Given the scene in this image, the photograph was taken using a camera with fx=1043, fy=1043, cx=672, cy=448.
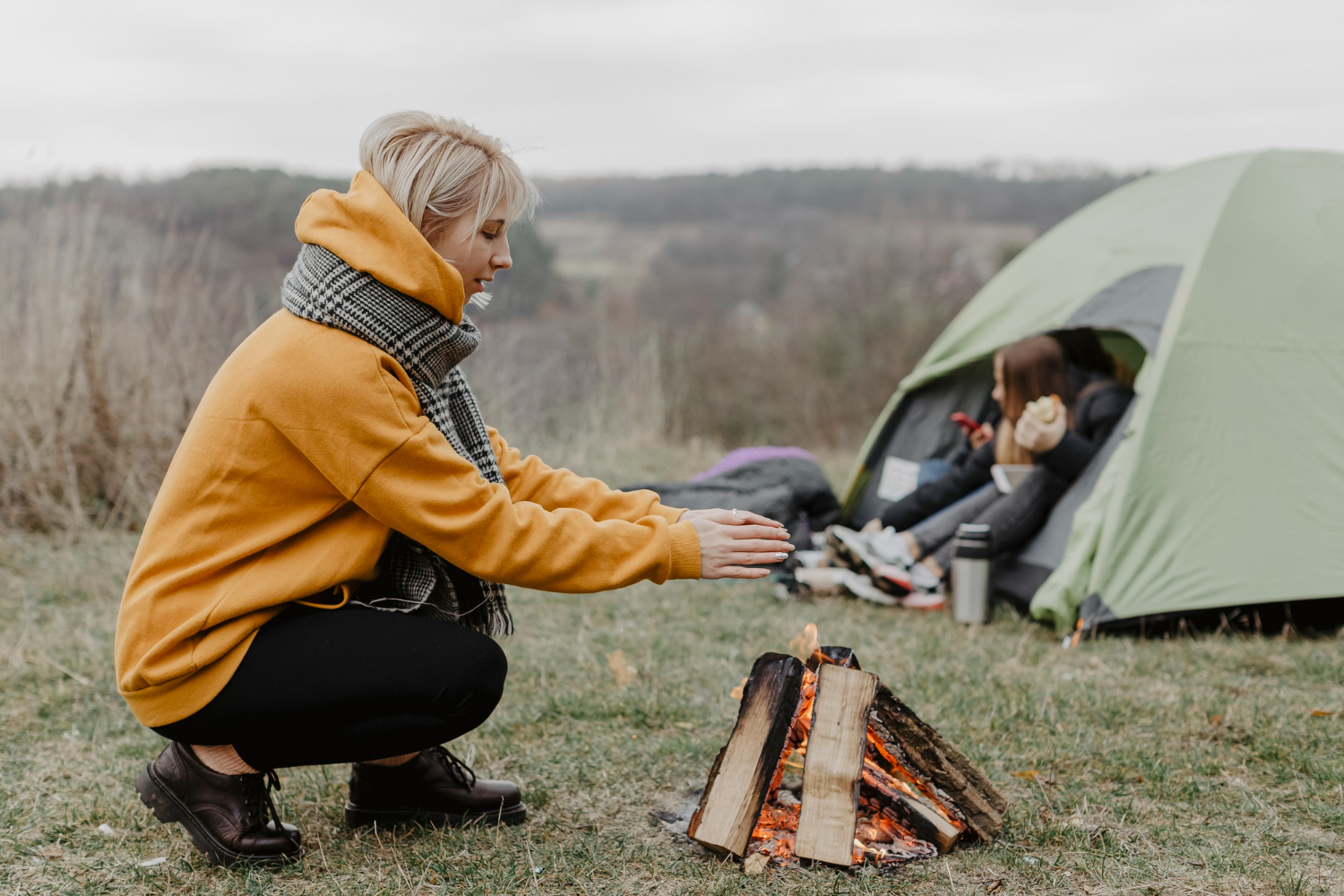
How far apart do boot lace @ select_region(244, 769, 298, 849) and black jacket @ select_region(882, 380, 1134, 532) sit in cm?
326

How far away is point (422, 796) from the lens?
2355mm

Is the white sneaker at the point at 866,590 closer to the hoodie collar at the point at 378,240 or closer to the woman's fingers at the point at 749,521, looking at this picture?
the woman's fingers at the point at 749,521

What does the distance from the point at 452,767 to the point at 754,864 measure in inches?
28.9

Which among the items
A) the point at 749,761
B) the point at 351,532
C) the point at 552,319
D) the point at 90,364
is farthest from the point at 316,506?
the point at 552,319

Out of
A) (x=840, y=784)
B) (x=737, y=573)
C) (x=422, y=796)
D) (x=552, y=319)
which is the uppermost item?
(x=552, y=319)

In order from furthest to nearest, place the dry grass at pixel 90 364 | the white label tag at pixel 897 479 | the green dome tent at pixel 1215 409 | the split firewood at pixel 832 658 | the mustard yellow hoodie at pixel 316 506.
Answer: the white label tag at pixel 897 479
the dry grass at pixel 90 364
the green dome tent at pixel 1215 409
the split firewood at pixel 832 658
the mustard yellow hoodie at pixel 316 506

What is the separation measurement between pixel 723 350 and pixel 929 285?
335 centimetres

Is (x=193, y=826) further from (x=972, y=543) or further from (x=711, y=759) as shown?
(x=972, y=543)

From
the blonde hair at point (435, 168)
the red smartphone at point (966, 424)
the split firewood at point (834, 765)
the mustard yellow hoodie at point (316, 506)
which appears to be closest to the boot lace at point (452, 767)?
the mustard yellow hoodie at point (316, 506)

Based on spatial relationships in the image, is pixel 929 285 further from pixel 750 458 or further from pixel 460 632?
pixel 460 632

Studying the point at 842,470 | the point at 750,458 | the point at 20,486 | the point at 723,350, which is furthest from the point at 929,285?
the point at 20,486

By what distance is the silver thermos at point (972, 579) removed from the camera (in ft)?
13.5

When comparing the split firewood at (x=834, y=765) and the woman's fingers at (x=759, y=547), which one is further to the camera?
the split firewood at (x=834, y=765)

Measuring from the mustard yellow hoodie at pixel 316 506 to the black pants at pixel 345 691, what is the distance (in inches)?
1.4
